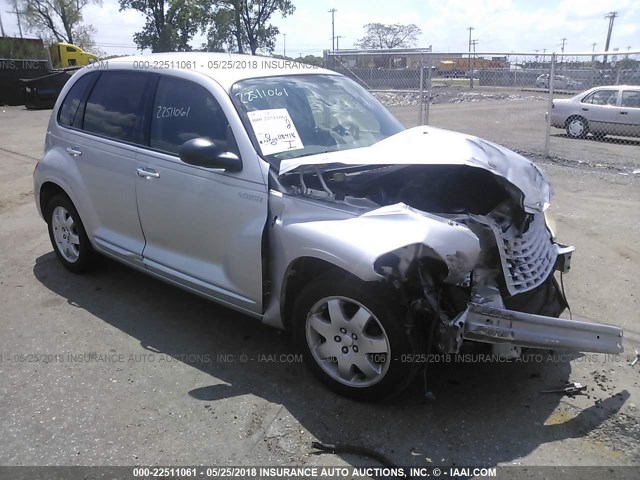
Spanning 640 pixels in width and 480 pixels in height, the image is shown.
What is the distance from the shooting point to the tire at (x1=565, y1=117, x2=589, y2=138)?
13.8 meters

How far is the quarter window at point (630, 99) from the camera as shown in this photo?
12.7 m

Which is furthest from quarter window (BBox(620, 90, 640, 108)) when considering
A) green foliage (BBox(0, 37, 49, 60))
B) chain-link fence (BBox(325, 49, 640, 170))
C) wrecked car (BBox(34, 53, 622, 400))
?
green foliage (BBox(0, 37, 49, 60))

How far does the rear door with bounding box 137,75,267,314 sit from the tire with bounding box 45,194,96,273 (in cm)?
105

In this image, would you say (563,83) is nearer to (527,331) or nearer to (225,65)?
(225,65)

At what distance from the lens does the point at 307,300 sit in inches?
123

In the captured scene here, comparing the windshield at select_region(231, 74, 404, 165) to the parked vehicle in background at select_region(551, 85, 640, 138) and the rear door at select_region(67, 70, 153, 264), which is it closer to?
the rear door at select_region(67, 70, 153, 264)

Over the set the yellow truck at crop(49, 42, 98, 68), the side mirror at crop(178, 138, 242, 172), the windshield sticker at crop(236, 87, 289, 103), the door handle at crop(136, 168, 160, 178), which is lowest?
the door handle at crop(136, 168, 160, 178)

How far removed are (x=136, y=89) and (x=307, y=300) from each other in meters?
2.26

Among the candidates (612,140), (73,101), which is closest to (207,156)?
(73,101)

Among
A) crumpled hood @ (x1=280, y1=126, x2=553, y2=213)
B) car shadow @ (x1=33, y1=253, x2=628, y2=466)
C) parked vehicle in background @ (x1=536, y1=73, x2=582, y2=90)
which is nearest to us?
car shadow @ (x1=33, y1=253, x2=628, y2=466)

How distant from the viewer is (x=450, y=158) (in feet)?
10.4

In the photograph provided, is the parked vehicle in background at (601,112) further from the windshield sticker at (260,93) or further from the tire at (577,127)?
the windshield sticker at (260,93)

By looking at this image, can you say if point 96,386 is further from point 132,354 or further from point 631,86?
point 631,86

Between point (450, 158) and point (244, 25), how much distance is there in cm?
5235
